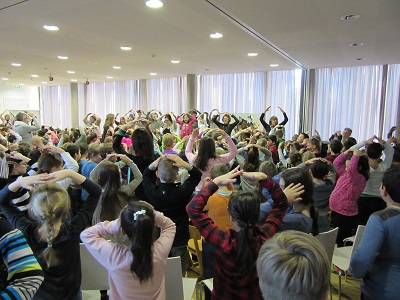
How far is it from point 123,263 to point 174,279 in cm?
51

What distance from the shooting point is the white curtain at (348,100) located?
8328 millimetres

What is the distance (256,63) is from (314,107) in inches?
107

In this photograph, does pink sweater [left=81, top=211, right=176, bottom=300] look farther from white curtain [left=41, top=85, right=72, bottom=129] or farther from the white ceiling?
white curtain [left=41, top=85, right=72, bottom=129]

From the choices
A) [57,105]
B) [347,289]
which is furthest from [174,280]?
[57,105]

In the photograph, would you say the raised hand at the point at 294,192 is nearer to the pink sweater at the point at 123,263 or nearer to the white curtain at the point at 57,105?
the pink sweater at the point at 123,263

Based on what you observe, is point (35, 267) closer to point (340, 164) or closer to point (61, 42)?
point (340, 164)

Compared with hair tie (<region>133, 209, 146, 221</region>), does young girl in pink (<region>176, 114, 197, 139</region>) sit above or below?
above

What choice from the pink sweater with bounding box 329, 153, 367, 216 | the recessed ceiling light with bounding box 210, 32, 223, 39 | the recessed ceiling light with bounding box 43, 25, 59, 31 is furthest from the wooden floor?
the recessed ceiling light with bounding box 43, 25, 59, 31

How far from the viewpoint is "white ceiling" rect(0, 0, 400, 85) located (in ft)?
11.2

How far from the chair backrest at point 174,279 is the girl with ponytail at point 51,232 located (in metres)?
0.50

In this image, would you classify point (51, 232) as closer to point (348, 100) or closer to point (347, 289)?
point (347, 289)

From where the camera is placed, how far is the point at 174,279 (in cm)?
180

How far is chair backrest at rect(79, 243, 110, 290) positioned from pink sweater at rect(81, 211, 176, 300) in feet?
1.41

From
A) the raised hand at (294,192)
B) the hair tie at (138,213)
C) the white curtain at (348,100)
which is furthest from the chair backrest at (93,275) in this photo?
the white curtain at (348,100)
